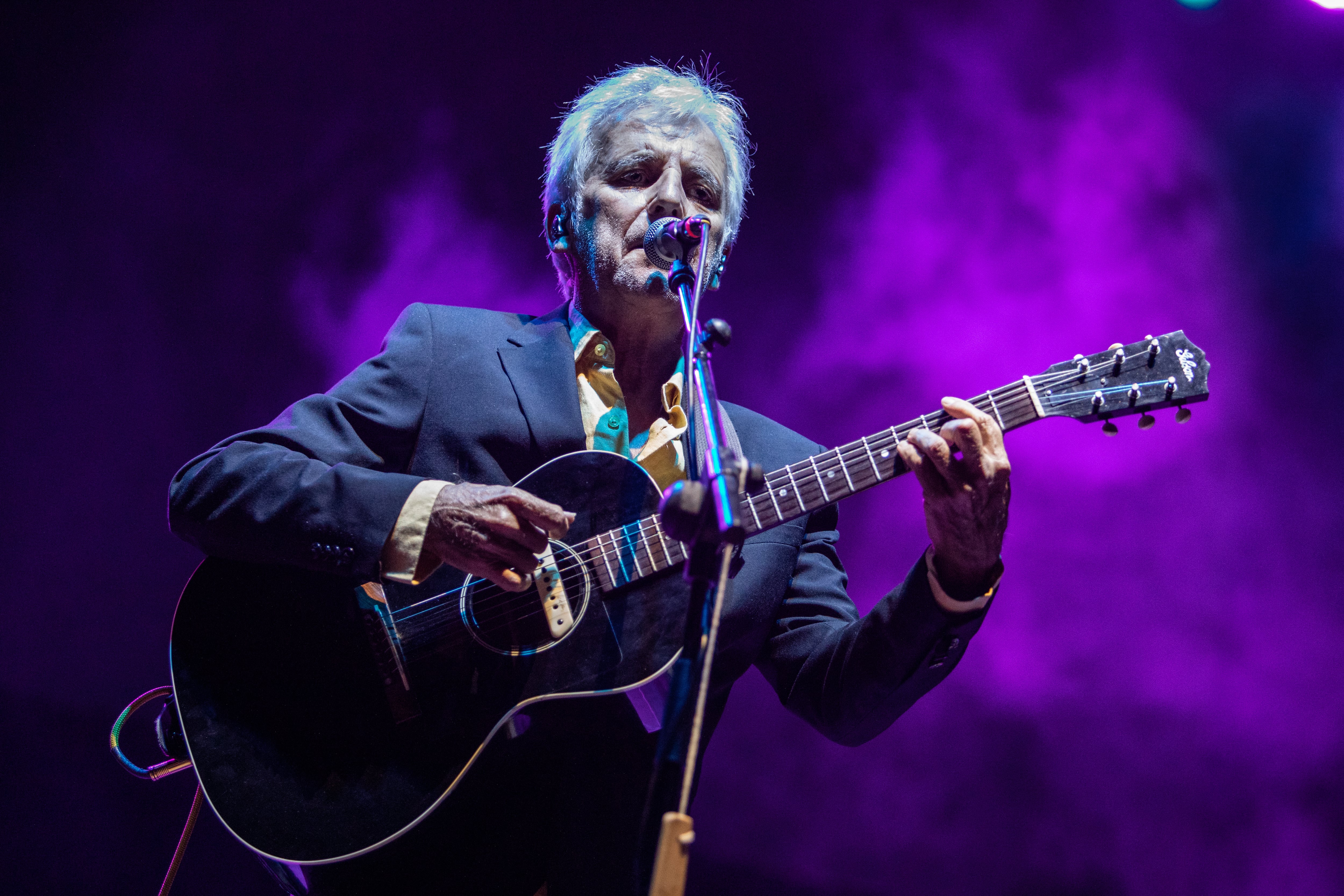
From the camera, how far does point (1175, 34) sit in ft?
11.9

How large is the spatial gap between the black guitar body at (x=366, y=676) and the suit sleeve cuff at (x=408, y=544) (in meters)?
0.10

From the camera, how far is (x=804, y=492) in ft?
6.93

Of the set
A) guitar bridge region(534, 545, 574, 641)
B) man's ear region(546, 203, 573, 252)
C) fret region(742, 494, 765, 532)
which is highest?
man's ear region(546, 203, 573, 252)

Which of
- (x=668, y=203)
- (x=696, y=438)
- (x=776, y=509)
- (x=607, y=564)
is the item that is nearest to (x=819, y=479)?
(x=776, y=509)

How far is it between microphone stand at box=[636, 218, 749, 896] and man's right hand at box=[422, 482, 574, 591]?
481 millimetres

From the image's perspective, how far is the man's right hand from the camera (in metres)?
1.86

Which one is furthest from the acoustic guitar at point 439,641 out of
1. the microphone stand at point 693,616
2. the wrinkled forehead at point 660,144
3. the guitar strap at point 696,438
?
the wrinkled forehead at point 660,144

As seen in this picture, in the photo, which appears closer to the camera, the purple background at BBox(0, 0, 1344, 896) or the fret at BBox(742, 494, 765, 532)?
the fret at BBox(742, 494, 765, 532)

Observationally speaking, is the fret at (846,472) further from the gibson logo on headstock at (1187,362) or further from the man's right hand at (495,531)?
the gibson logo on headstock at (1187,362)

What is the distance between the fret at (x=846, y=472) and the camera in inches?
82.3

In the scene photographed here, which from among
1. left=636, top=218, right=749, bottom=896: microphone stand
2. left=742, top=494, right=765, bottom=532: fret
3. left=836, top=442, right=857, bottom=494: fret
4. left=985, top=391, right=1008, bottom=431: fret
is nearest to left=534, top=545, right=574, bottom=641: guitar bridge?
left=742, top=494, right=765, bottom=532: fret

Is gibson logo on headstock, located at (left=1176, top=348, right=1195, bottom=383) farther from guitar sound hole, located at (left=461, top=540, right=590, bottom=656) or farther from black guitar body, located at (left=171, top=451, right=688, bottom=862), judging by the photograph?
guitar sound hole, located at (left=461, top=540, right=590, bottom=656)

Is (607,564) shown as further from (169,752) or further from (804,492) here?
(169,752)

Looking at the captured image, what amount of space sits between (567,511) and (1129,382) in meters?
1.57
